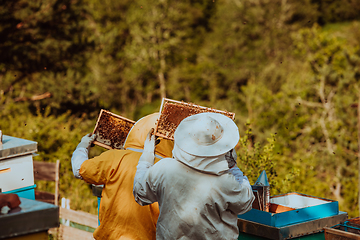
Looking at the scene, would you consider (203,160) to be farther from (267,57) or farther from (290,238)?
(267,57)

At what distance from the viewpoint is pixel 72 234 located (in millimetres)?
4152

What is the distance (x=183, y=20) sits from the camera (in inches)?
859

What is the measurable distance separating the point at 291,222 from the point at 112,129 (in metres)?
1.49

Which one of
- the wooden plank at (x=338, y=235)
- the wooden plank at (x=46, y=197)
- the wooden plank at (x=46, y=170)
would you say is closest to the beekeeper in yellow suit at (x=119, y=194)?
the wooden plank at (x=338, y=235)

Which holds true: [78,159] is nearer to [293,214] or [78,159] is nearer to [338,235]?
[293,214]

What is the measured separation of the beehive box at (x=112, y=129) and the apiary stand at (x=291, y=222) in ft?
3.62

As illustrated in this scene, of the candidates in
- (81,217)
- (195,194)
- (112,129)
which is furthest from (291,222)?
(81,217)

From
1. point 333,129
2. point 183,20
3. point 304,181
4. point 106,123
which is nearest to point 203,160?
point 106,123

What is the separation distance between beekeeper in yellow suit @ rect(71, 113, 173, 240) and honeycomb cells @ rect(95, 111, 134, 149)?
13.3 inches

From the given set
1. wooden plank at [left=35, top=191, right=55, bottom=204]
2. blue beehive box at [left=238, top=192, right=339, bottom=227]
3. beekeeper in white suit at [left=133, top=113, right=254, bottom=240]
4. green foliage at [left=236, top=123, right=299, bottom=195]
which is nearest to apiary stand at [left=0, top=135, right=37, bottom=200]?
beekeeper in white suit at [left=133, top=113, right=254, bottom=240]

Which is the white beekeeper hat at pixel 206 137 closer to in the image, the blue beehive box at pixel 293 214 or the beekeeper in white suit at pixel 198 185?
the beekeeper in white suit at pixel 198 185

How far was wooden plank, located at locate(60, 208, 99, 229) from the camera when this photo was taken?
4055 mm

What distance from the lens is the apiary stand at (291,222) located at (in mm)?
2263

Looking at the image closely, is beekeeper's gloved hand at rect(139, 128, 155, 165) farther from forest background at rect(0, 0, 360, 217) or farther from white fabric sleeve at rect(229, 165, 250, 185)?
forest background at rect(0, 0, 360, 217)
